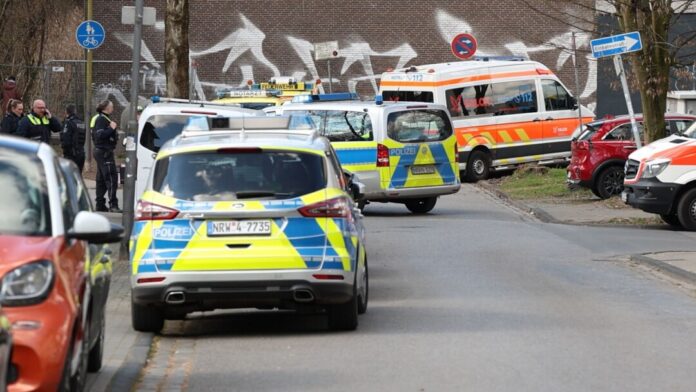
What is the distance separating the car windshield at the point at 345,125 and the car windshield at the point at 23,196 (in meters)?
15.4

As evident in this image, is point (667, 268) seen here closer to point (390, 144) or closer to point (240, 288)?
point (240, 288)

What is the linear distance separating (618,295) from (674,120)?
1450cm

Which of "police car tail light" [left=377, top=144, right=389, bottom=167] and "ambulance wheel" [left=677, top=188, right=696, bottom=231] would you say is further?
"police car tail light" [left=377, top=144, right=389, bottom=167]

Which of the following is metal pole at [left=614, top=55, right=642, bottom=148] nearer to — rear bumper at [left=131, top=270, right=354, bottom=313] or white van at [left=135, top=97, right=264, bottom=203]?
white van at [left=135, top=97, right=264, bottom=203]

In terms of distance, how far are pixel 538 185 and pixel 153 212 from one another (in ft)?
66.5

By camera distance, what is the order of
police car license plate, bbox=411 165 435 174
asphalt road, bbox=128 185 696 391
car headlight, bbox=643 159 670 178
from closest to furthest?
asphalt road, bbox=128 185 696 391 → car headlight, bbox=643 159 670 178 → police car license plate, bbox=411 165 435 174

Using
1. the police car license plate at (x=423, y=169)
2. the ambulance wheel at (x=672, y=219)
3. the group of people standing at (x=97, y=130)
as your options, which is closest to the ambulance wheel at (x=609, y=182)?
the ambulance wheel at (x=672, y=219)

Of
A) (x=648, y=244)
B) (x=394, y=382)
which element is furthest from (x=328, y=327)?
(x=648, y=244)

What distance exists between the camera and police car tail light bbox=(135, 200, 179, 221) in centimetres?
1070

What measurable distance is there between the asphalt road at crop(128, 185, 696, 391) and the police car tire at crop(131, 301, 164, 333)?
13cm

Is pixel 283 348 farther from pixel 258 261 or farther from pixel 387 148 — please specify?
pixel 387 148

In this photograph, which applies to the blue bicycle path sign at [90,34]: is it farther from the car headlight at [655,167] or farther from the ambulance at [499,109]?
the car headlight at [655,167]

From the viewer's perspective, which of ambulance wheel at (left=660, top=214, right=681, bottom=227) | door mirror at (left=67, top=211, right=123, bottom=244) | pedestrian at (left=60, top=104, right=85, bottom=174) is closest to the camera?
door mirror at (left=67, top=211, right=123, bottom=244)

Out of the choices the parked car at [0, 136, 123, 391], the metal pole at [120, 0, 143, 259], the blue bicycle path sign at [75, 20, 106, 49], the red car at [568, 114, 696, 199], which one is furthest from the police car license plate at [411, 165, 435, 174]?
the parked car at [0, 136, 123, 391]
